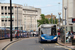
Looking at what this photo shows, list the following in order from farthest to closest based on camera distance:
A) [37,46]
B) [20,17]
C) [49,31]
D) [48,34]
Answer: [20,17] → [49,31] → [48,34] → [37,46]

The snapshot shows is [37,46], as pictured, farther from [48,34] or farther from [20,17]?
[20,17]

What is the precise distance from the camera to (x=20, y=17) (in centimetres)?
11831

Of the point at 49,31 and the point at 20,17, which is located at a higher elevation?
the point at 20,17

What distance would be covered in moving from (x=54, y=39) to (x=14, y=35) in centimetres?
2285

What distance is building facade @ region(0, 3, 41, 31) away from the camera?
113 m

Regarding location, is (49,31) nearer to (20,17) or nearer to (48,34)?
(48,34)

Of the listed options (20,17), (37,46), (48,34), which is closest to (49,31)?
(48,34)

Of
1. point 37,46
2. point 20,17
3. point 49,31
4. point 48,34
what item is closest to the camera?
point 37,46

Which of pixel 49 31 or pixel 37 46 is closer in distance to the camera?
pixel 37 46

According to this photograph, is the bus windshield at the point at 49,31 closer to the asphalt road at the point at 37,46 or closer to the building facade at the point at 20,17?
the asphalt road at the point at 37,46

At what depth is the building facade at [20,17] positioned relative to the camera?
372 ft

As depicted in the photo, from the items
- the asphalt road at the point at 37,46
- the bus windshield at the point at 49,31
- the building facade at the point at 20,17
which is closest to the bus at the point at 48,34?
the bus windshield at the point at 49,31

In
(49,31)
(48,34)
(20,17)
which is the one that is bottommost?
(48,34)

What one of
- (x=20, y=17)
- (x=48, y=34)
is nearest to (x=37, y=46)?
(x=48, y=34)
